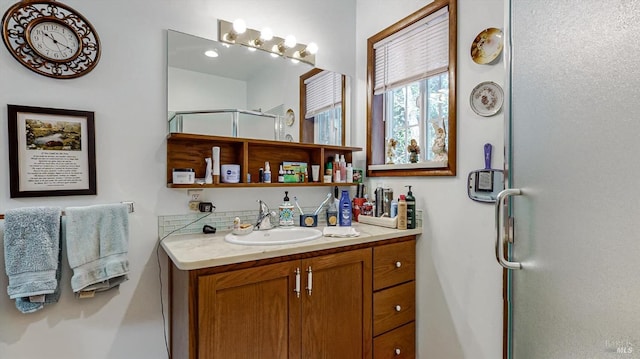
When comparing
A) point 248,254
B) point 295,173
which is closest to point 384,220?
point 295,173

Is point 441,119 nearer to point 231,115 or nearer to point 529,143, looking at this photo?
point 529,143

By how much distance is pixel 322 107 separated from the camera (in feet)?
7.16

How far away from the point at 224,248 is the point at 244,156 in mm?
604

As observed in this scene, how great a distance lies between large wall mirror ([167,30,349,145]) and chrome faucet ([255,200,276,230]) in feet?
1.49

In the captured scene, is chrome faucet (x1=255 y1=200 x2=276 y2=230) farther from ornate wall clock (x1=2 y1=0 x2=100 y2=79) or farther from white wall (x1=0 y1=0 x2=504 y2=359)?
ornate wall clock (x1=2 y1=0 x2=100 y2=79)

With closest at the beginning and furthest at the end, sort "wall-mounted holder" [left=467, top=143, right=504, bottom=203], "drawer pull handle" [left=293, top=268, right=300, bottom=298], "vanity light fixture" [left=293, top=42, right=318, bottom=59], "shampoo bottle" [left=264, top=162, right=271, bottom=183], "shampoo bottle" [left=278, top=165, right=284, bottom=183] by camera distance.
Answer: "drawer pull handle" [left=293, top=268, right=300, bottom=298]
"wall-mounted holder" [left=467, top=143, right=504, bottom=203]
"shampoo bottle" [left=264, top=162, right=271, bottom=183]
"shampoo bottle" [left=278, top=165, right=284, bottom=183]
"vanity light fixture" [left=293, top=42, right=318, bottom=59]

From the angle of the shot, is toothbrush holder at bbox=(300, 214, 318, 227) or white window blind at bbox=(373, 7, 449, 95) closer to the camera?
white window blind at bbox=(373, 7, 449, 95)

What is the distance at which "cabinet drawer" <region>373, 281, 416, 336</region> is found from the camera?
1672 millimetres

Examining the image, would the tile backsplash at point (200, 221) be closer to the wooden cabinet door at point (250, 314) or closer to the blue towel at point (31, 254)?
the blue towel at point (31, 254)

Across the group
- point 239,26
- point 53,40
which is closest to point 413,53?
point 239,26

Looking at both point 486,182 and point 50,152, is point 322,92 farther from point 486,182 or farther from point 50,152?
point 50,152

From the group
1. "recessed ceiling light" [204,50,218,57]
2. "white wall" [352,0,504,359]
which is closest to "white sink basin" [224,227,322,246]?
"white wall" [352,0,504,359]

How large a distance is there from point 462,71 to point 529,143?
96cm

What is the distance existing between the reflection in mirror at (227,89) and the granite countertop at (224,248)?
0.61m
